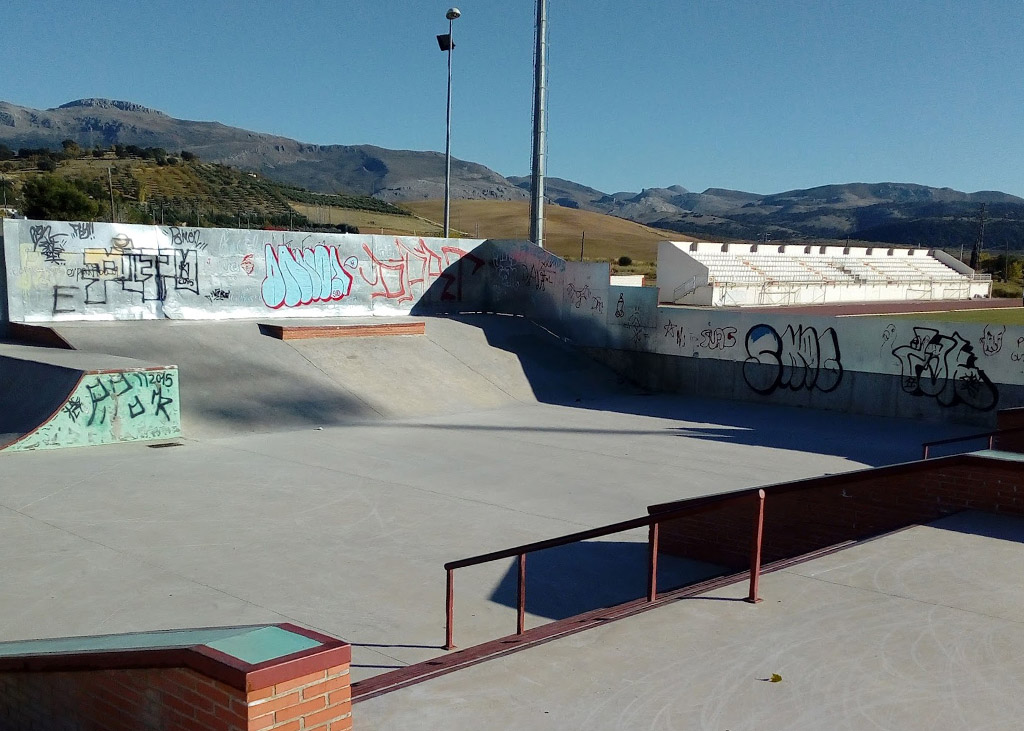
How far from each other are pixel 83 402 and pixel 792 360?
49.1 feet

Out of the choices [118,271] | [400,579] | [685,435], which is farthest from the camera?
[118,271]

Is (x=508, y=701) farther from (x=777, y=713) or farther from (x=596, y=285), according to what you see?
(x=596, y=285)

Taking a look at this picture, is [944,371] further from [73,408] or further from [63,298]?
[63,298]

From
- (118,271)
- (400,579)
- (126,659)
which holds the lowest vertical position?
(400,579)

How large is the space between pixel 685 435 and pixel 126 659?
1409 cm

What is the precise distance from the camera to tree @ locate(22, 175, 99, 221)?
155 feet

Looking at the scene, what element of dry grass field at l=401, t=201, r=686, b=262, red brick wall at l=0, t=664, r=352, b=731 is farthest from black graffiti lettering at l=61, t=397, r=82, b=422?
dry grass field at l=401, t=201, r=686, b=262

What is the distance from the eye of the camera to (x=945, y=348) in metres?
18.1

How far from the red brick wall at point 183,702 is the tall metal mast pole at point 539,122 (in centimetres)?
2305

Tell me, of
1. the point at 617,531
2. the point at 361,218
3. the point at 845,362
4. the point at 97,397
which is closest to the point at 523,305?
the point at 845,362

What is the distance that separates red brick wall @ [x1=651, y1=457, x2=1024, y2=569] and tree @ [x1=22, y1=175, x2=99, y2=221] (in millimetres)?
45967

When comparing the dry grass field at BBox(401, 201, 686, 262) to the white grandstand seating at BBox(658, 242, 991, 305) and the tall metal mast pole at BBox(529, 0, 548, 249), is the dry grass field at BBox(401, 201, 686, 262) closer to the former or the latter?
the white grandstand seating at BBox(658, 242, 991, 305)

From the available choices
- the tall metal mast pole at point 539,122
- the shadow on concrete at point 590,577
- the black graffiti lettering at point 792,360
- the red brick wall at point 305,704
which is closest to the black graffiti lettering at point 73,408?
the shadow on concrete at point 590,577

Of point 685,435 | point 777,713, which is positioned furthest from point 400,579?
point 685,435
